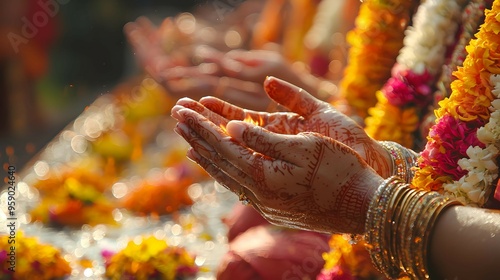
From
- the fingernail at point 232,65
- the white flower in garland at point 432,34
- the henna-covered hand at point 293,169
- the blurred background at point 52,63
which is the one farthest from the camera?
the blurred background at point 52,63

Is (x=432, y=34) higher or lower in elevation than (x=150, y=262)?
higher

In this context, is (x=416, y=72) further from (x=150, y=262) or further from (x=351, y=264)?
(x=150, y=262)

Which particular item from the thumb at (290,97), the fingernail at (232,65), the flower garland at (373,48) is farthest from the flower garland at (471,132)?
the fingernail at (232,65)

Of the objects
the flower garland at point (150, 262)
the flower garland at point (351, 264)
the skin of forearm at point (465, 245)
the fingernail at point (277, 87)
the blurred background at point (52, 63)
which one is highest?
the fingernail at point (277, 87)

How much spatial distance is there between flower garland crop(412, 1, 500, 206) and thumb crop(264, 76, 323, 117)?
266mm

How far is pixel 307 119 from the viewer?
1.54m

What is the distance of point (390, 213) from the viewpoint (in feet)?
3.92

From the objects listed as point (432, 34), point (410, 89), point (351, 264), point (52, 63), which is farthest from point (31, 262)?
point (52, 63)

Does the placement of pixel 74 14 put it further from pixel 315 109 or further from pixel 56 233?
pixel 315 109

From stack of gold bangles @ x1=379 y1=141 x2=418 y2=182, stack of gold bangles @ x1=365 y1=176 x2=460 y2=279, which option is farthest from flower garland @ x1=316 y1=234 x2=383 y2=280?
stack of gold bangles @ x1=365 y1=176 x2=460 y2=279

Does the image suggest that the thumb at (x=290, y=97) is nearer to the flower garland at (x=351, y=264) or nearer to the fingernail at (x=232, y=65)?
the flower garland at (x=351, y=264)

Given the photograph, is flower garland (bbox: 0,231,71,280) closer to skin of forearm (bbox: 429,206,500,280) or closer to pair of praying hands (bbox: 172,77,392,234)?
pair of praying hands (bbox: 172,77,392,234)

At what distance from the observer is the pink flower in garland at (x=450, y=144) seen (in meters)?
1.35

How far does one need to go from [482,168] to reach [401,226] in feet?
0.82
